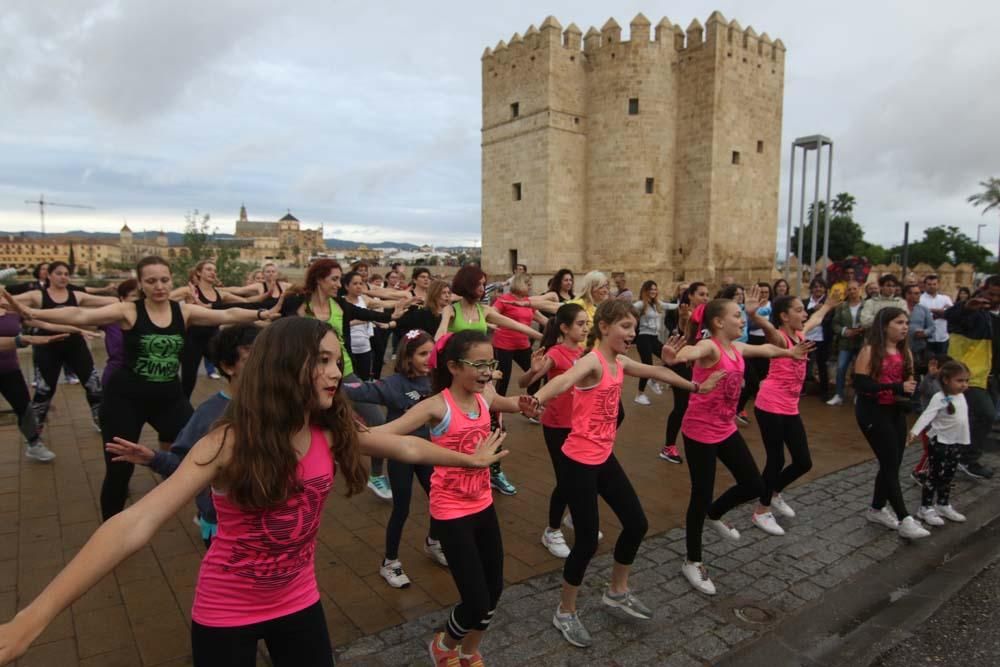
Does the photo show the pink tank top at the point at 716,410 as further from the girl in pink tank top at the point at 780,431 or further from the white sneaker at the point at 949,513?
the white sneaker at the point at 949,513

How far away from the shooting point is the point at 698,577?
3641 mm

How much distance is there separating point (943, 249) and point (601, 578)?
69.8 meters

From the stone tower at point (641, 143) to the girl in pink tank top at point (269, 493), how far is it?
26818 mm

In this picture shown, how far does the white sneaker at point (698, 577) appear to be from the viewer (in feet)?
11.8

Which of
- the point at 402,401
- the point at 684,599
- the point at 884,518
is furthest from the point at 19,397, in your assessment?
the point at 884,518

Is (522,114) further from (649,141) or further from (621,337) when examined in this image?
(621,337)

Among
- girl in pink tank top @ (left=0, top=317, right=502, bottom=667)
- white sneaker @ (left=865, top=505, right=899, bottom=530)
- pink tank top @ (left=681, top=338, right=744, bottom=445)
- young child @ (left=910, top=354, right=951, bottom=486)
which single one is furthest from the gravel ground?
girl in pink tank top @ (left=0, top=317, right=502, bottom=667)

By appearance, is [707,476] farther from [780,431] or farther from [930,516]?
[930,516]

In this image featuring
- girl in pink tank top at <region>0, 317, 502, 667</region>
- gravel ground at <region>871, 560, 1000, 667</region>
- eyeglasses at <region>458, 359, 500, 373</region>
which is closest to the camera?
girl in pink tank top at <region>0, 317, 502, 667</region>

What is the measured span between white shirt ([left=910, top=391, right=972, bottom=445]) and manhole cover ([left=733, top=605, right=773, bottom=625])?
239cm

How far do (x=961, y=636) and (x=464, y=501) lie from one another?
2941mm

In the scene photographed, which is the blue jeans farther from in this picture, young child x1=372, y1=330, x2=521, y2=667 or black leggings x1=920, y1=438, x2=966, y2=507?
young child x1=372, y1=330, x2=521, y2=667

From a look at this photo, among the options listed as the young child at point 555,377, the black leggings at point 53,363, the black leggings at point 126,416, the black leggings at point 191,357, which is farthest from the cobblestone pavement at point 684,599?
the black leggings at point 53,363

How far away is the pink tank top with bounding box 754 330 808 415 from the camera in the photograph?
468 centimetres
